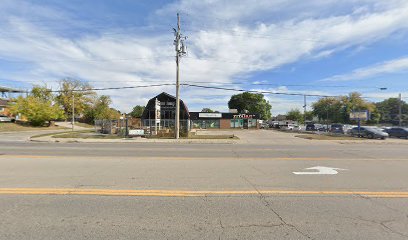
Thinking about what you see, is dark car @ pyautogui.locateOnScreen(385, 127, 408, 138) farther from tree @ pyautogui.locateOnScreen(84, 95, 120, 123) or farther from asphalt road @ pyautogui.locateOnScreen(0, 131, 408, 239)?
tree @ pyautogui.locateOnScreen(84, 95, 120, 123)

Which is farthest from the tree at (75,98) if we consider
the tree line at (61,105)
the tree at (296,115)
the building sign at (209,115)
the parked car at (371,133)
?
the tree at (296,115)

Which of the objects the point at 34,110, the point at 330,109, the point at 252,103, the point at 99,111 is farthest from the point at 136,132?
the point at 330,109

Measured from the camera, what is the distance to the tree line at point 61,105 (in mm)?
50375

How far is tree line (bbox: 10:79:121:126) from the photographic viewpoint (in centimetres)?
5038

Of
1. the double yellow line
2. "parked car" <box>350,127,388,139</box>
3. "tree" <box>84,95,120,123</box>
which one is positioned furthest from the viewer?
"tree" <box>84,95,120,123</box>

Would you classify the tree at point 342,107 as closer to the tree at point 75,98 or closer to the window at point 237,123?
the window at point 237,123

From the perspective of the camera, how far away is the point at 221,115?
67.1 m

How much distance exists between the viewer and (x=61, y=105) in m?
68.8

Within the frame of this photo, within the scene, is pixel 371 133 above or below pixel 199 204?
above

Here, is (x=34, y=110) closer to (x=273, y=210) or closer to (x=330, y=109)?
(x=273, y=210)

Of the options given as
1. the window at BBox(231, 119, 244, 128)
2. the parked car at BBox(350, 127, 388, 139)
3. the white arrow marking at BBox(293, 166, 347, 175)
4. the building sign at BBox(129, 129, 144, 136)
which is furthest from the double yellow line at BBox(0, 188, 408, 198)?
the window at BBox(231, 119, 244, 128)

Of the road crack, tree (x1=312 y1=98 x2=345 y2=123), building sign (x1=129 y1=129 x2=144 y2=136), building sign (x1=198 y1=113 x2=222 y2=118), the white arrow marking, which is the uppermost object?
tree (x1=312 y1=98 x2=345 y2=123)

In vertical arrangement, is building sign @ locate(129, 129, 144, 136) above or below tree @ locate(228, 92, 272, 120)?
below

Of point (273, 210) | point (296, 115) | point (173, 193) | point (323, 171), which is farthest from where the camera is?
point (296, 115)
